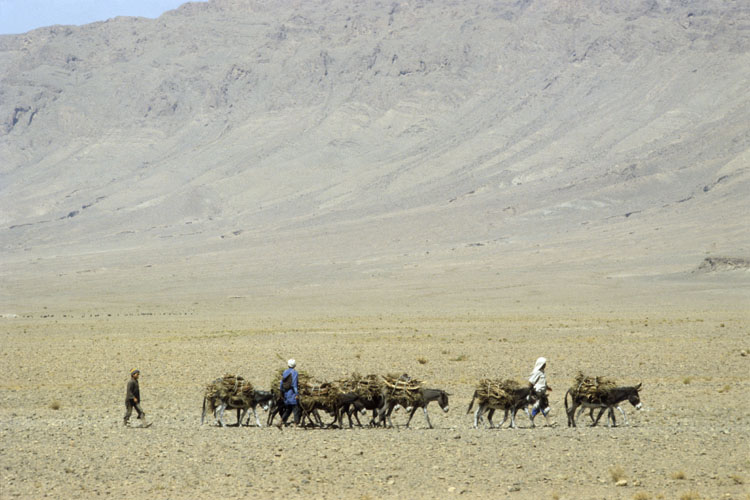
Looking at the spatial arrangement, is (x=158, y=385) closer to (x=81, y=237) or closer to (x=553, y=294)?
(x=553, y=294)

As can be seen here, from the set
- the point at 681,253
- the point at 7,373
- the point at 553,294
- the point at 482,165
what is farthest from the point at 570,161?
the point at 7,373

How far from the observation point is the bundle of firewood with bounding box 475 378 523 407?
17.2 metres

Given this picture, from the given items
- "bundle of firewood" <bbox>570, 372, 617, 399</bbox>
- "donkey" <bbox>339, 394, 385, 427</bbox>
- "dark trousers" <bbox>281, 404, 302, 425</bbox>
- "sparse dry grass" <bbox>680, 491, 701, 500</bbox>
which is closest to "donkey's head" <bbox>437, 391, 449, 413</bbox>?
"donkey" <bbox>339, 394, 385, 427</bbox>

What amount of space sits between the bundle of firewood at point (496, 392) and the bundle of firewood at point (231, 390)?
4.19 meters

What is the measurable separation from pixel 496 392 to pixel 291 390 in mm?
3655

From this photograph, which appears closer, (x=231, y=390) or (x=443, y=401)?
(x=231, y=390)

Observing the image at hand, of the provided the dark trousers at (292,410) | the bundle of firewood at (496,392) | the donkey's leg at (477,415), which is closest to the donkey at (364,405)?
the dark trousers at (292,410)

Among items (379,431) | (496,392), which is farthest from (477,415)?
(379,431)

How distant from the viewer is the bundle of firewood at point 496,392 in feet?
56.6

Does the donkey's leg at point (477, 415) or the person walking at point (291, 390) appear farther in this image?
the donkey's leg at point (477, 415)

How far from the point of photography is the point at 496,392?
56.8 ft

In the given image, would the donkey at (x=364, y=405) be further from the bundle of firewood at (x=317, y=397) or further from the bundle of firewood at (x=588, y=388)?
the bundle of firewood at (x=588, y=388)

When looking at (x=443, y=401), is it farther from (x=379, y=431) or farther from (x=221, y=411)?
(x=221, y=411)

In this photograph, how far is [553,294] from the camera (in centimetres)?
6650
